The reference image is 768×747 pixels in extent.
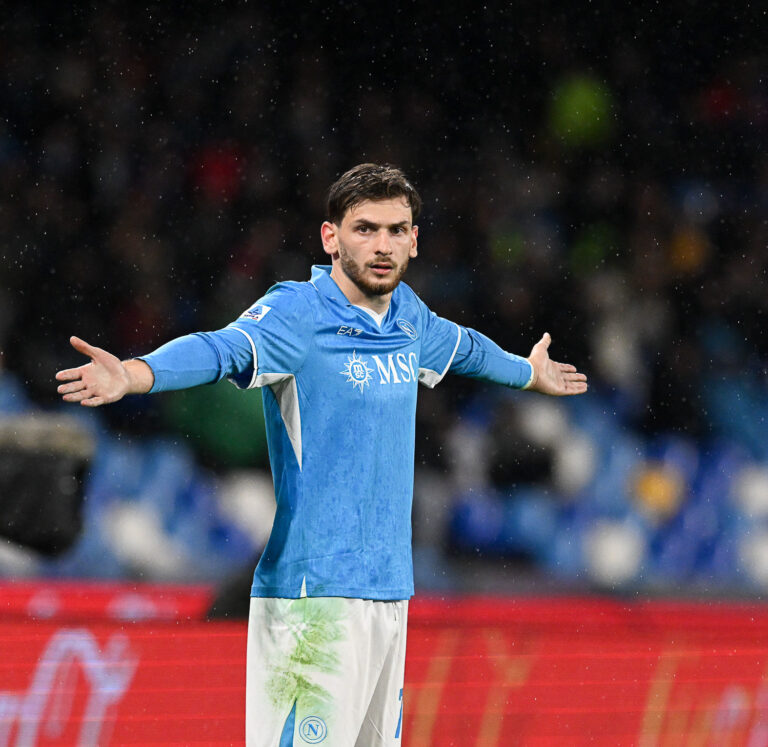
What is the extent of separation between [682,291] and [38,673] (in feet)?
15.8

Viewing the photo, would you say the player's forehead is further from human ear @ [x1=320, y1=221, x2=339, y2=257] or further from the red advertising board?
the red advertising board

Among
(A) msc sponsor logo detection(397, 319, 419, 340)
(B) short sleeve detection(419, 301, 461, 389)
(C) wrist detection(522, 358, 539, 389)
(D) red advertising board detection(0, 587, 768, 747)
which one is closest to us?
(A) msc sponsor logo detection(397, 319, 419, 340)

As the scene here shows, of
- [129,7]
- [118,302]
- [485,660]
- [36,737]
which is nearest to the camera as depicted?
[36,737]

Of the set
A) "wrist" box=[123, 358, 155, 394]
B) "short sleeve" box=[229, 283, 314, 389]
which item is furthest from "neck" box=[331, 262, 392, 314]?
"wrist" box=[123, 358, 155, 394]

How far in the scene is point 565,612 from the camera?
237 inches

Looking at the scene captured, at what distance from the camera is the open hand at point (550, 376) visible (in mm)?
3078

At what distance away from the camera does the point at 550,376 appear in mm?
3100

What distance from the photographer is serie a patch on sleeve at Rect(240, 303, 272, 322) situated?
2.50 meters

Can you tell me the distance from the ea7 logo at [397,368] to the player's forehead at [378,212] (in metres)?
0.28

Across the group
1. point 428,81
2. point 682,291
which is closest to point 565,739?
point 682,291

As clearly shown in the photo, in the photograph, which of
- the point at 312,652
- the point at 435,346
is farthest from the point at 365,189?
the point at 312,652

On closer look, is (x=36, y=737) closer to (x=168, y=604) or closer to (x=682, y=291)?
(x=168, y=604)

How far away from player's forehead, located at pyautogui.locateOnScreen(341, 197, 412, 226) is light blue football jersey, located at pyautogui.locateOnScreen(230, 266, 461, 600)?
0.17 m

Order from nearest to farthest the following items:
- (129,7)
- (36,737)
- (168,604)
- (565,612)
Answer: (36,737) → (168,604) → (565,612) → (129,7)
